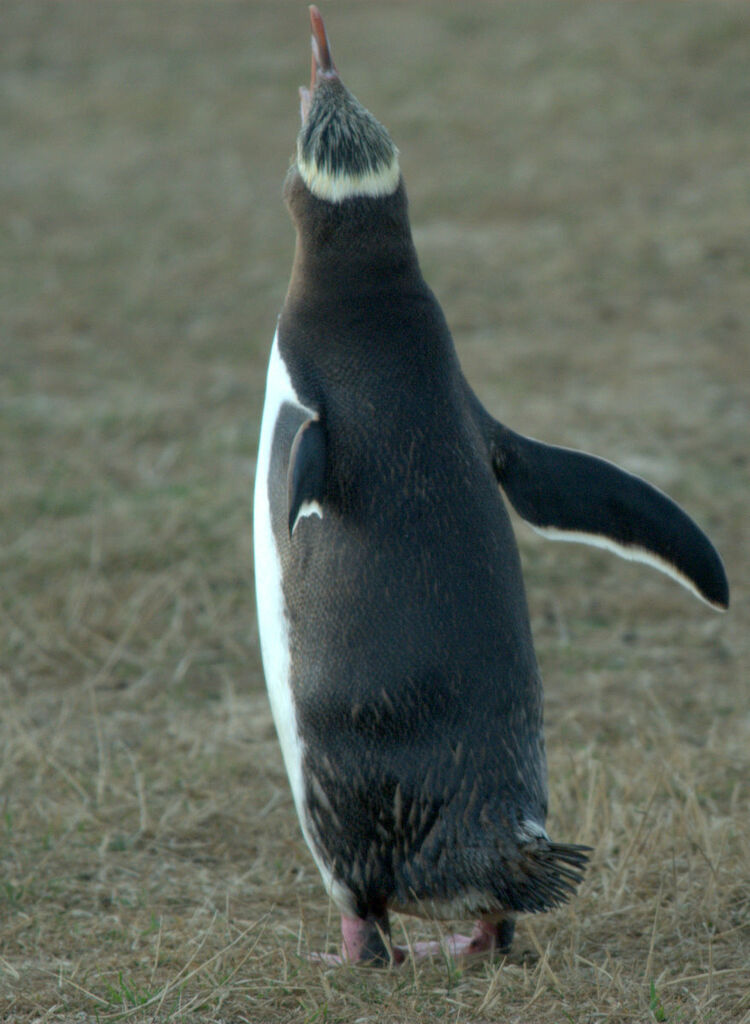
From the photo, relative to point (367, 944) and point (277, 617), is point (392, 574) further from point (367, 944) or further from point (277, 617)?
point (367, 944)

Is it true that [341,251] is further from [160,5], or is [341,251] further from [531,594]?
[160,5]

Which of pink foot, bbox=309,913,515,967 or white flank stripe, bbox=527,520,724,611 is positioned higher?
white flank stripe, bbox=527,520,724,611

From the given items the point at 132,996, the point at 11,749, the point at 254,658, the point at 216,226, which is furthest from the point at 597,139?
the point at 132,996

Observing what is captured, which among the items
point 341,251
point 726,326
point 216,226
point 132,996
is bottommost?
point 132,996

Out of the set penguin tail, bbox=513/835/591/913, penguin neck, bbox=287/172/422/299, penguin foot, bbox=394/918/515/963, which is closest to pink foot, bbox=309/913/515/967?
penguin foot, bbox=394/918/515/963

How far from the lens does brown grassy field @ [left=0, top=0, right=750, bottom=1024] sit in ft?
9.01

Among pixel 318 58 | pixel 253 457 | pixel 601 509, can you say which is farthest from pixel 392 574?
pixel 253 457

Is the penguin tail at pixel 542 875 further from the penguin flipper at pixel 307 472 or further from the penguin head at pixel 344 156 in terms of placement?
the penguin head at pixel 344 156

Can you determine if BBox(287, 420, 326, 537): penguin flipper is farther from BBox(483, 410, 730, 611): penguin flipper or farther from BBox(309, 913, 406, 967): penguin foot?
BBox(309, 913, 406, 967): penguin foot

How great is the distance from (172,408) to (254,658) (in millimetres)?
2314

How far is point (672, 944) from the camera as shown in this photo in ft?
9.00

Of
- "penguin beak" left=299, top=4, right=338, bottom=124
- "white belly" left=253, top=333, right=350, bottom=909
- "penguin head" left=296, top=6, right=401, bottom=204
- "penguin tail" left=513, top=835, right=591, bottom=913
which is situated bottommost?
"penguin tail" left=513, top=835, right=591, bottom=913

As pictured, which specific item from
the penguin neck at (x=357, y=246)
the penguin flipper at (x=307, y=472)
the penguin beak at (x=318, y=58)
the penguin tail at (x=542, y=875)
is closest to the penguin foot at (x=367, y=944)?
the penguin tail at (x=542, y=875)

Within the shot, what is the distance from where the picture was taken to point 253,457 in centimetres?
589
